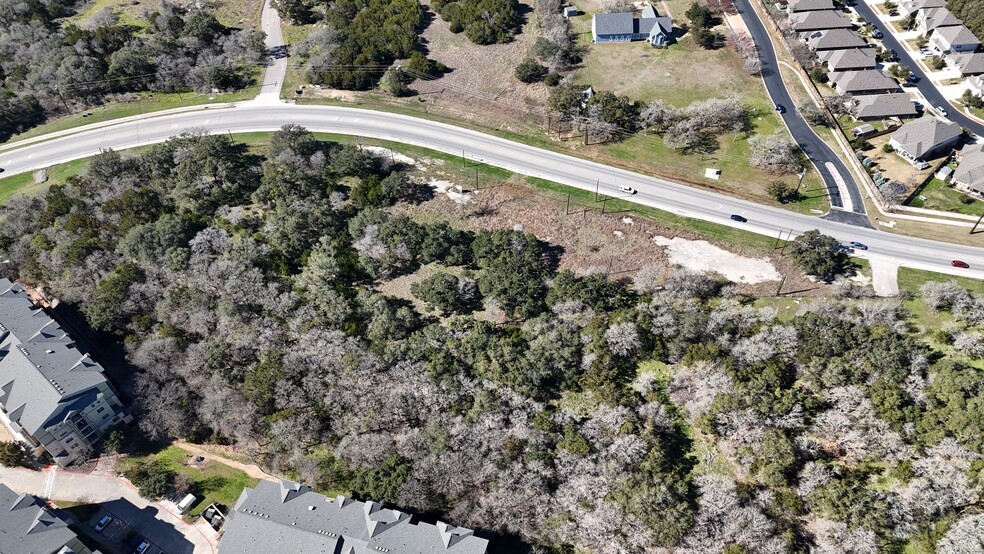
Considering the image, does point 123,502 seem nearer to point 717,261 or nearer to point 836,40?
point 717,261

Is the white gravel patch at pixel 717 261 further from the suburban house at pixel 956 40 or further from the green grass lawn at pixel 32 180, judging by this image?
the green grass lawn at pixel 32 180

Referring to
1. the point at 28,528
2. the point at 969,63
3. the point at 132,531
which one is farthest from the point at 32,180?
the point at 969,63

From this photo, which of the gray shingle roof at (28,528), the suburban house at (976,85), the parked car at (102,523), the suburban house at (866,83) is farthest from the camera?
the suburban house at (866,83)

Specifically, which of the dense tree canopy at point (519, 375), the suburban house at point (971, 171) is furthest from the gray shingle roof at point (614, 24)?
the suburban house at point (971, 171)

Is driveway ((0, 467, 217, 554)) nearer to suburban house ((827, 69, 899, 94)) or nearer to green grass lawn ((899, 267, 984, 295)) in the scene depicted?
green grass lawn ((899, 267, 984, 295))

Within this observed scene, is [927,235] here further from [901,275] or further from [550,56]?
[550,56]

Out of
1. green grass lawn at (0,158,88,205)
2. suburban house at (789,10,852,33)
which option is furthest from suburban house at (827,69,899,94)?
green grass lawn at (0,158,88,205)
